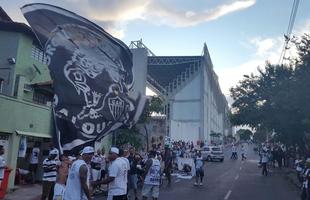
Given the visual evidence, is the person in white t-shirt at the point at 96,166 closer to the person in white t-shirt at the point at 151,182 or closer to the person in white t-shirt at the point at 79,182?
the person in white t-shirt at the point at 151,182

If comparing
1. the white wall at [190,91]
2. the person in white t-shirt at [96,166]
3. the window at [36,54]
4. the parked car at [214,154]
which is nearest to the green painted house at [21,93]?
the window at [36,54]

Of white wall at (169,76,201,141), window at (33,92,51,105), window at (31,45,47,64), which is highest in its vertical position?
white wall at (169,76,201,141)

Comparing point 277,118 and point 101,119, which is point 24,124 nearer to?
point 101,119

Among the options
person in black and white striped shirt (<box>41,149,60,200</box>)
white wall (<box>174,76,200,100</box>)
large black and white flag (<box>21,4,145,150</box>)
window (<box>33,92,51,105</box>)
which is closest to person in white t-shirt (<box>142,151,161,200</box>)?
person in black and white striped shirt (<box>41,149,60,200</box>)

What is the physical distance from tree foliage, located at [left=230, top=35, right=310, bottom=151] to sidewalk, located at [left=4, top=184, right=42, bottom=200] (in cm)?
1348

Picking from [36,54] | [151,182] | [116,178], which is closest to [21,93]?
[36,54]

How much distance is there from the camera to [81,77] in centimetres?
480

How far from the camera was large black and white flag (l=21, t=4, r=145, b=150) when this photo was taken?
470cm

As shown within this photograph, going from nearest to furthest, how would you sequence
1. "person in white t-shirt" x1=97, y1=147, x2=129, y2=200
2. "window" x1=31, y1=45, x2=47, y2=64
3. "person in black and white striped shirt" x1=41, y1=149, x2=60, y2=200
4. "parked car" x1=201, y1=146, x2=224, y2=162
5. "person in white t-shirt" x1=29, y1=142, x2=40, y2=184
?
"person in white t-shirt" x1=97, y1=147, x2=129, y2=200
"person in black and white striped shirt" x1=41, y1=149, x2=60, y2=200
"person in white t-shirt" x1=29, y1=142, x2=40, y2=184
"window" x1=31, y1=45, x2=47, y2=64
"parked car" x1=201, y1=146, x2=224, y2=162

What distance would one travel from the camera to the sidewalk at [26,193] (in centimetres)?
1463

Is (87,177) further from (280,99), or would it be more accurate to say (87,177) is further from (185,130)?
(185,130)

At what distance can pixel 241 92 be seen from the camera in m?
39.2

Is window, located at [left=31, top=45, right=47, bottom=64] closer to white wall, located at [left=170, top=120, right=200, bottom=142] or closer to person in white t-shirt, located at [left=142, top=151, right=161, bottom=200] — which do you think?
person in white t-shirt, located at [left=142, top=151, right=161, bottom=200]

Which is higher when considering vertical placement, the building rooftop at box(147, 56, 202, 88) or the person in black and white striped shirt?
the building rooftop at box(147, 56, 202, 88)
